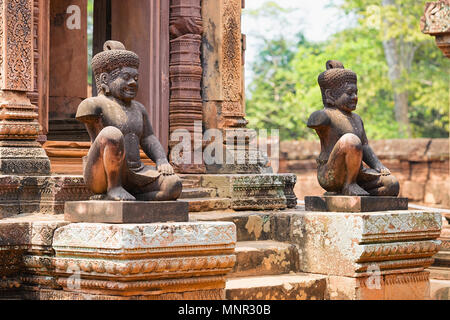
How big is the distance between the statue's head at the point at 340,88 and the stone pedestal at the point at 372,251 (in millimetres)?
888

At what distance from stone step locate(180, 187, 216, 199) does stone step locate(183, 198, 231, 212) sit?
0.25 feet

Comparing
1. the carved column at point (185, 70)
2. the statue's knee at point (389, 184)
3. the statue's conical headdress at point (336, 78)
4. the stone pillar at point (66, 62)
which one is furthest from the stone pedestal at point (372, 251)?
the stone pillar at point (66, 62)

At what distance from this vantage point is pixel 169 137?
303 inches

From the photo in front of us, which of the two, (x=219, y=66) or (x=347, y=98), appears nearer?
(x=347, y=98)

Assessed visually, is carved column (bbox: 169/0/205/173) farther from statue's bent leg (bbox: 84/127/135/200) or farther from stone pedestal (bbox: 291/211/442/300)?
statue's bent leg (bbox: 84/127/135/200)

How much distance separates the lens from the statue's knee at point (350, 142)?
6.16 meters

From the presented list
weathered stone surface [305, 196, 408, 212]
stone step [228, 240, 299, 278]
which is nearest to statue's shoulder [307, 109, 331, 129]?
weathered stone surface [305, 196, 408, 212]

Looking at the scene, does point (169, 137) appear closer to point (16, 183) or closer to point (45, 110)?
point (45, 110)

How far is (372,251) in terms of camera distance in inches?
235

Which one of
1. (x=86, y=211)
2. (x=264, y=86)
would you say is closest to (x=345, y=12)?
(x=264, y=86)

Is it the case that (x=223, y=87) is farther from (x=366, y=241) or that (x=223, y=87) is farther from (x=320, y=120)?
(x=366, y=241)

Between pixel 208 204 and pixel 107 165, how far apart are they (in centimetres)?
204

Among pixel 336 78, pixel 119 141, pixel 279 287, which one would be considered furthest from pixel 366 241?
pixel 119 141
